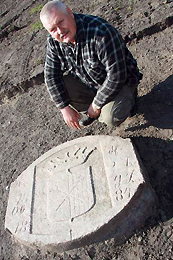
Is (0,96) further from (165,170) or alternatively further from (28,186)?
(165,170)

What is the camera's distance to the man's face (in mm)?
2371

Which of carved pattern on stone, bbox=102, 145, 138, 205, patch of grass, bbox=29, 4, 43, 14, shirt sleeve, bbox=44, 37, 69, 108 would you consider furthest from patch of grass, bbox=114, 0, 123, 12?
carved pattern on stone, bbox=102, 145, 138, 205

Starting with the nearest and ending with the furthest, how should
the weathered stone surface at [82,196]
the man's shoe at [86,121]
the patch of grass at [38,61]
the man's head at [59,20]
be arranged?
1. the weathered stone surface at [82,196]
2. the man's head at [59,20]
3. the man's shoe at [86,121]
4. the patch of grass at [38,61]

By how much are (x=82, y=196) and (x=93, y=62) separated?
0.98 metres

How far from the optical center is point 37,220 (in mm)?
2434

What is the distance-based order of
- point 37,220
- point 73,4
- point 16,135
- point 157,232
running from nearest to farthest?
point 157,232 < point 37,220 < point 16,135 < point 73,4

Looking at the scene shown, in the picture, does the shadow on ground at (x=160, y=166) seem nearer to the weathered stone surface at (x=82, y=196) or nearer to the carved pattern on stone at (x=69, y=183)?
the weathered stone surface at (x=82, y=196)

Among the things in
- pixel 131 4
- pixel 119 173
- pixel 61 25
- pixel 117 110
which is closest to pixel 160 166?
pixel 119 173

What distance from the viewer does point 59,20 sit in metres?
2.38

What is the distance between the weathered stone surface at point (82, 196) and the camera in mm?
2256

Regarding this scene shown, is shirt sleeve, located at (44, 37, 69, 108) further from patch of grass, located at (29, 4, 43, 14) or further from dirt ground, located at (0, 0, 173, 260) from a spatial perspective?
patch of grass, located at (29, 4, 43, 14)

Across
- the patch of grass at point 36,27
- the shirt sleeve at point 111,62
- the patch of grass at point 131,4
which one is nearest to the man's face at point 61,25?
the shirt sleeve at point 111,62

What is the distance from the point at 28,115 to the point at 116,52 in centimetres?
175

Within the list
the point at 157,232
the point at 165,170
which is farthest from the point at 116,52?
the point at 157,232
